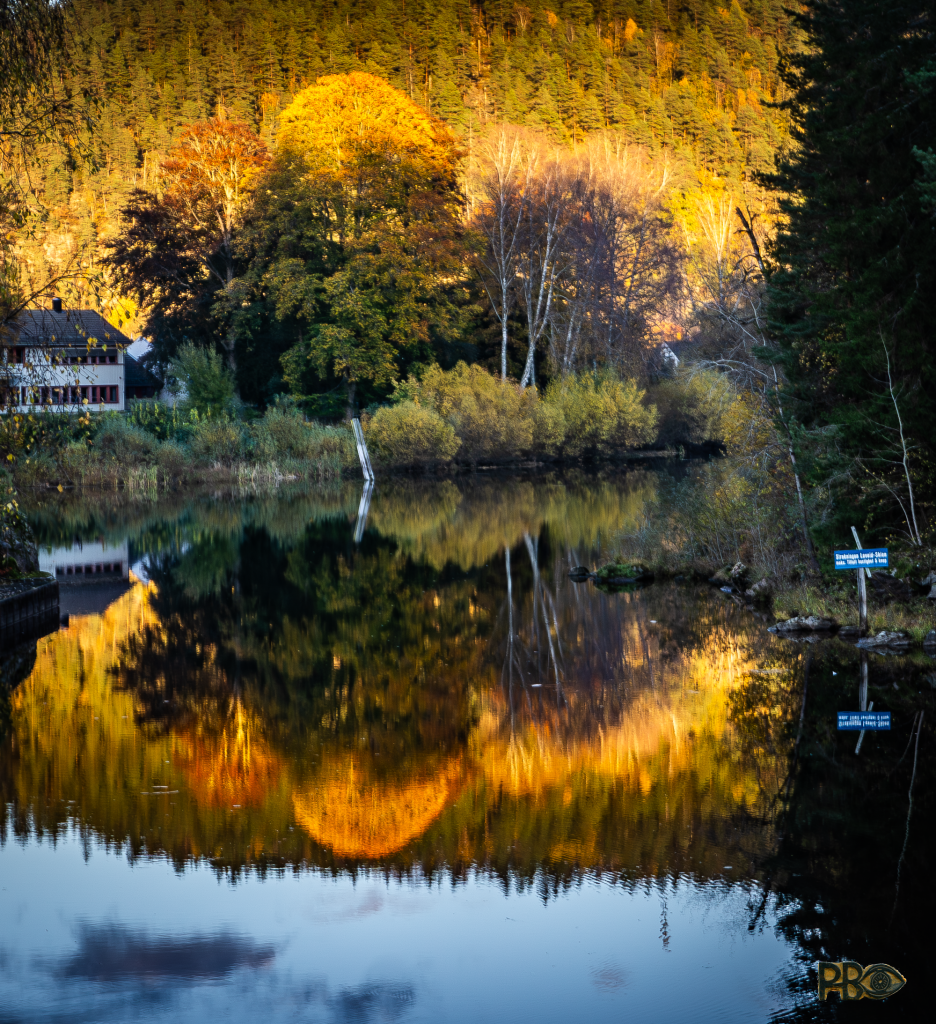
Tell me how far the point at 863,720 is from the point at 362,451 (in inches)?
1713

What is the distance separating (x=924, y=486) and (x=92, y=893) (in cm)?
1272

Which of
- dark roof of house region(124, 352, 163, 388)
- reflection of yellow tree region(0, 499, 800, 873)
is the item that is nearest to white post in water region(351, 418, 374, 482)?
dark roof of house region(124, 352, 163, 388)

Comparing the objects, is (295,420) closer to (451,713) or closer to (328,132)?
(328,132)

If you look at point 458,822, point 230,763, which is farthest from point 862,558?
point 230,763

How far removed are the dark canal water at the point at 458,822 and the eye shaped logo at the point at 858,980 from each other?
10 cm

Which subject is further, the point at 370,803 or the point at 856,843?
the point at 370,803

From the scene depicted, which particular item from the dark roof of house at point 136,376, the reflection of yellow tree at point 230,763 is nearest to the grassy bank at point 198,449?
the dark roof of house at point 136,376

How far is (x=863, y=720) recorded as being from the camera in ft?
39.7

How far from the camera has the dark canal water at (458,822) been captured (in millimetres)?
7125

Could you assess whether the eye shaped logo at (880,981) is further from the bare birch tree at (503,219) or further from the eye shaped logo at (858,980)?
the bare birch tree at (503,219)

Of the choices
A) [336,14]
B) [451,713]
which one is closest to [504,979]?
[451,713]

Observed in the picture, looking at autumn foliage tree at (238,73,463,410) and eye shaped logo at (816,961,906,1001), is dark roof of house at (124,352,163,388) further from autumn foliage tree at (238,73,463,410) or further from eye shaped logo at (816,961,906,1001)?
→ eye shaped logo at (816,961,906,1001)

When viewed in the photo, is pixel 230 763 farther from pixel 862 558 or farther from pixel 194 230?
pixel 194 230

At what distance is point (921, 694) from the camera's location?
13.0 m
